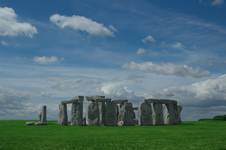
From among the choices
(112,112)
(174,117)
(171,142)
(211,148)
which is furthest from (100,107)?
(211,148)

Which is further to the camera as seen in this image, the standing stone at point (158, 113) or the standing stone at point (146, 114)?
the standing stone at point (158, 113)

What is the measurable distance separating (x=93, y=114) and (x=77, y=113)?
57.6 inches

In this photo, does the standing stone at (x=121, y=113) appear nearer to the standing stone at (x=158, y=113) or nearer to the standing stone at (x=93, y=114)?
the standing stone at (x=93, y=114)

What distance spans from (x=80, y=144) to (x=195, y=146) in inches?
176

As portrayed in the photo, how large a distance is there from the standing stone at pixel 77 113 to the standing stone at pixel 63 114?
3.69ft

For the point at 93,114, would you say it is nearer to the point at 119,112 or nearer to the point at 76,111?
the point at 76,111

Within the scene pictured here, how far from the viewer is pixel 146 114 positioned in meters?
37.9

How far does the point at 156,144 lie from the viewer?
17906mm

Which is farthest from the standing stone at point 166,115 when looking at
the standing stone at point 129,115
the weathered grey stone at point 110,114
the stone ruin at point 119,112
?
the weathered grey stone at point 110,114

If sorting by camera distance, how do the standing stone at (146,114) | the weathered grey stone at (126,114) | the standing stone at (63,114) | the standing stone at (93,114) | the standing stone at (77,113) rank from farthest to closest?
1. the standing stone at (63,114)
2. the standing stone at (77,113)
3. the standing stone at (93,114)
4. the standing stone at (146,114)
5. the weathered grey stone at (126,114)

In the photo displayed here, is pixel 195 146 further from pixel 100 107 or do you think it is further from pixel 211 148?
pixel 100 107

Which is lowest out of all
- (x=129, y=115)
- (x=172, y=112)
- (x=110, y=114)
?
(x=129, y=115)

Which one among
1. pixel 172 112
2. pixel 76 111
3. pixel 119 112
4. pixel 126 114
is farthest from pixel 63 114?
pixel 172 112

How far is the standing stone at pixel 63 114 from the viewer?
1562 inches
